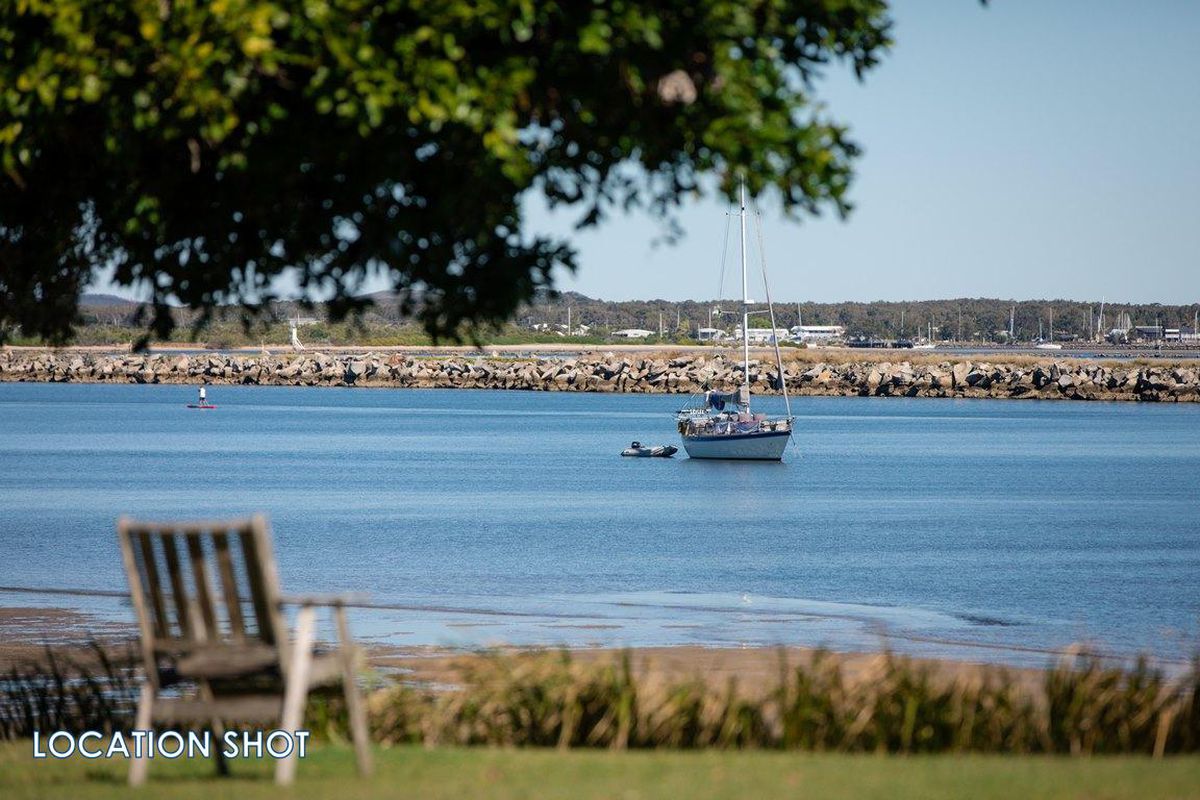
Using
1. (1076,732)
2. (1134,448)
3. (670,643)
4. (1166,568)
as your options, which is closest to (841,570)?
(1166,568)

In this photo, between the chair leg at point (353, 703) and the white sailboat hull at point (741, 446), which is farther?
the white sailboat hull at point (741, 446)

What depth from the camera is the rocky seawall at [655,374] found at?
4867 inches

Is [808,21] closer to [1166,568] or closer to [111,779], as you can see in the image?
[111,779]

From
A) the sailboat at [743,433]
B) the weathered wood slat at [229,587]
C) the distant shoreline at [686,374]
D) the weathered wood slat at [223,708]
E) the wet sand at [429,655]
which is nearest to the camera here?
the weathered wood slat at [229,587]

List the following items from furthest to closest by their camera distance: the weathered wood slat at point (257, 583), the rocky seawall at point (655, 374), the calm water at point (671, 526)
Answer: the rocky seawall at point (655, 374), the calm water at point (671, 526), the weathered wood slat at point (257, 583)

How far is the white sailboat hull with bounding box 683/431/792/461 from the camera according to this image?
60.2 metres

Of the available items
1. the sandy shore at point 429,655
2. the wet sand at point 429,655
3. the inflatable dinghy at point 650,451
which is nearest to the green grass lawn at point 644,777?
the wet sand at point 429,655

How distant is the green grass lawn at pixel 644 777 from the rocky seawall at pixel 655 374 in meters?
107

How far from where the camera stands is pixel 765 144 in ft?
24.6

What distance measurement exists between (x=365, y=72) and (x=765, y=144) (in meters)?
1.87

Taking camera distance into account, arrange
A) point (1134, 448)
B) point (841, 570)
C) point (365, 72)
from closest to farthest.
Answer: point (365, 72)
point (841, 570)
point (1134, 448)

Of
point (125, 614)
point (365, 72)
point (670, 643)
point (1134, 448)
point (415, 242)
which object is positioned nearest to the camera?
point (365, 72)

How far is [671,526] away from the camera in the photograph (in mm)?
40906

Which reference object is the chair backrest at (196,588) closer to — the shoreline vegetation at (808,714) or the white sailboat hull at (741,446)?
the shoreline vegetation at (808,714)
